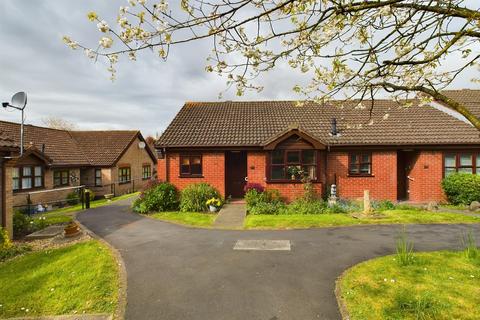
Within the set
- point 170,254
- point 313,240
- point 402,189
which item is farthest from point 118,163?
point 402,189

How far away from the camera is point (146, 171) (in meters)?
32.1

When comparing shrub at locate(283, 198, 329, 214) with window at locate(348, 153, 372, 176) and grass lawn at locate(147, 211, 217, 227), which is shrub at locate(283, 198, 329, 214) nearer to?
window at locate(348, 153, 372, 176)

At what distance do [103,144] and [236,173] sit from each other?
1777 centimetres

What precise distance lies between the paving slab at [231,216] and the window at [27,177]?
14.6 meters

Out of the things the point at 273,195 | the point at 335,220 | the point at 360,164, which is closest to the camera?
the point at 335,220

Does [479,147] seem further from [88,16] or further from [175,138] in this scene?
[88,16]

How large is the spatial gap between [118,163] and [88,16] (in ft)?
81.6

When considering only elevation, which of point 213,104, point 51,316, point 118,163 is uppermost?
point 213,104

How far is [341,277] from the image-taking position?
557 centimetres

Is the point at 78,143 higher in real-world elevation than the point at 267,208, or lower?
higher

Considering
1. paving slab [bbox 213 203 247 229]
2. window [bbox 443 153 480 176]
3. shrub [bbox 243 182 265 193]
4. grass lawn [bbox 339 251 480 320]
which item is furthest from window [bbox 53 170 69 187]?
window [bbox 443 153 480 176]

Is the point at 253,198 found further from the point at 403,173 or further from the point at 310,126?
the point at 403,173

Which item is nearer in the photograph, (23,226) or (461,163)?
(23,226)

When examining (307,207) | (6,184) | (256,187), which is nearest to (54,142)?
(6,184)
